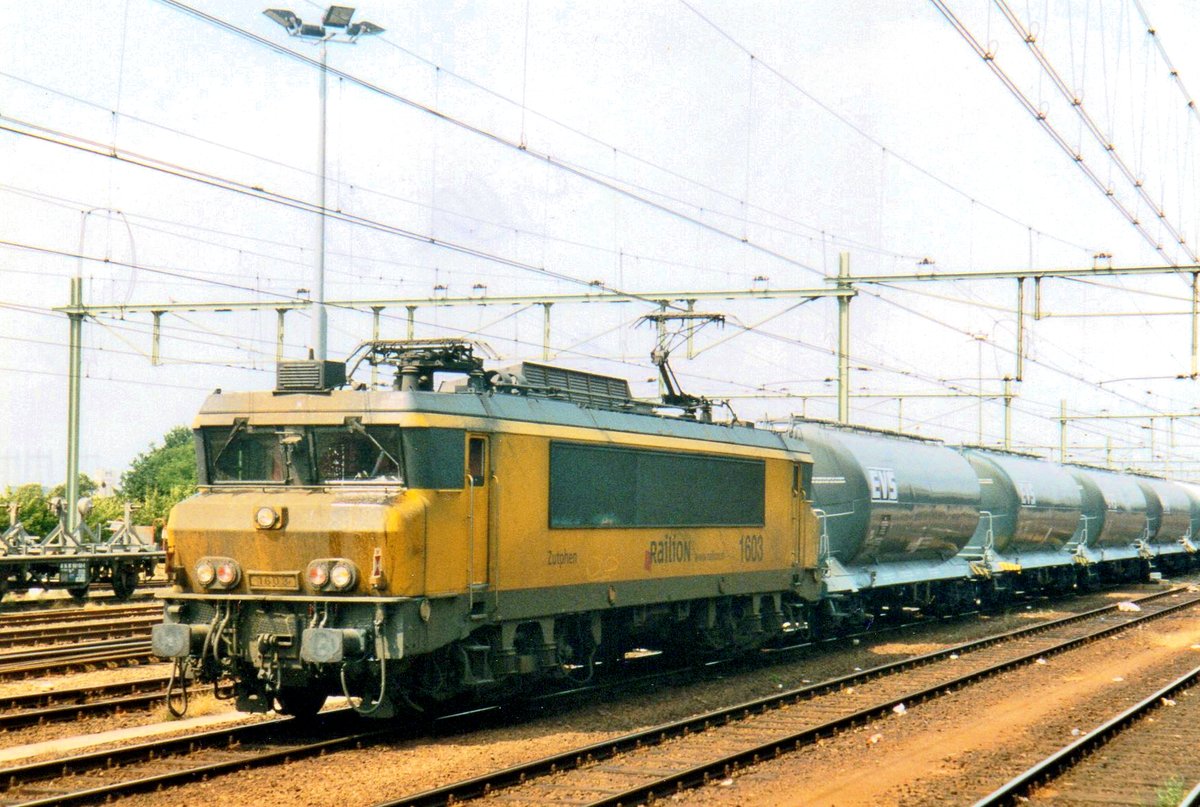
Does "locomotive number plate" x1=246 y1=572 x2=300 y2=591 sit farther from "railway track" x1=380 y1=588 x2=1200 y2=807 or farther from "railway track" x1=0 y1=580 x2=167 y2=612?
"railway track" x1=0 y1=580 x2=167 y2=612

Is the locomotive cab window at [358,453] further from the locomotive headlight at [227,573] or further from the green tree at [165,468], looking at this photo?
the green tree at [165,468]

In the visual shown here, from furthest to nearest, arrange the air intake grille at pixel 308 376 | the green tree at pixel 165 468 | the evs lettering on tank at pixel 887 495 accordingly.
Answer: the green tree at pixel 165 468 → the evs lettering on tank at pixel 887 495 → the air intake grille at pixel 308 376

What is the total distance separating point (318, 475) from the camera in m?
13.4

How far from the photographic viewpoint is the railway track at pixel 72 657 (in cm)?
1812

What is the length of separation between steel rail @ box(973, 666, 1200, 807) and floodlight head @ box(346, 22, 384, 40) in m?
16.2

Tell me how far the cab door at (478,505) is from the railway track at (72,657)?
7.96 metres

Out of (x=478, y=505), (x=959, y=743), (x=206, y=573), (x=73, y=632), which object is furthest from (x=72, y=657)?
(x=959, y=743)

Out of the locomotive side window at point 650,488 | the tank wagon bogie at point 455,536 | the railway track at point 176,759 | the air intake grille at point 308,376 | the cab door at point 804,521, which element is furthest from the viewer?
the cab door at point 804,521

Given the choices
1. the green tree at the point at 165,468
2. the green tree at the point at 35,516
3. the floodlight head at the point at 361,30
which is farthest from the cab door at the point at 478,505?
the green tree at the point at 165,468

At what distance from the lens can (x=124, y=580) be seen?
33.2m

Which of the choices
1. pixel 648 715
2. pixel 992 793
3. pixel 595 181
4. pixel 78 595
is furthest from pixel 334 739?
pixel 78 595

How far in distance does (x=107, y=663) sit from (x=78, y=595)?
14680 mm

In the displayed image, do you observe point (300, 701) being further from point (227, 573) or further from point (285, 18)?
point (285, 18)

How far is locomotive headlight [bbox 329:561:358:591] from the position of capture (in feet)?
41.2
